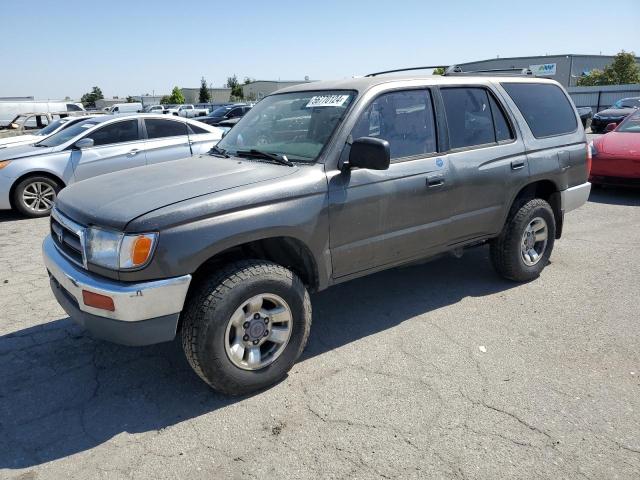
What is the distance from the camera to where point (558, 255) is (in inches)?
225

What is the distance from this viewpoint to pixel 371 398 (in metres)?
3.06

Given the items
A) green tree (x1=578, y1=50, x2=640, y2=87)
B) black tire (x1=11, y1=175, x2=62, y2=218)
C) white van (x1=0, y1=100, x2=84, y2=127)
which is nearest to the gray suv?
black tire (x1=11, y1=175, x2=62, y2=218)

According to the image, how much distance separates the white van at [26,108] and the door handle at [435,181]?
3203 centimetres

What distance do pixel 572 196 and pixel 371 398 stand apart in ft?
10.6

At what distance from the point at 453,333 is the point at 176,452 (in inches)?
86.1

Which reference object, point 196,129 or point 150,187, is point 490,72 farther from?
point 196,129

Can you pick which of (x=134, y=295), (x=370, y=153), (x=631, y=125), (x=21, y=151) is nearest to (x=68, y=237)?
(x=134, y=295)

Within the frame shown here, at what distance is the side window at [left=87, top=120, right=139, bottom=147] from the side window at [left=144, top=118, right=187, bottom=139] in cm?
22

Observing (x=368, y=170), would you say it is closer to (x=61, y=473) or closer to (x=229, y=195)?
(x=229, y=195)

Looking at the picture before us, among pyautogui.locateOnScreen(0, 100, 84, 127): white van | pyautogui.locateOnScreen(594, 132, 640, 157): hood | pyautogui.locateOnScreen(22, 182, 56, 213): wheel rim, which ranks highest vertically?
pyautogui.locateOnScreen(0, 100, 84, 127): white van

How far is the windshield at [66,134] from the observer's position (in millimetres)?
8258

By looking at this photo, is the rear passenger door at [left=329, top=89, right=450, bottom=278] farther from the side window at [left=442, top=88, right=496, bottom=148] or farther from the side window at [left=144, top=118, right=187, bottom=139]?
the side window at [left=144, top=118, right=187, bottom=139]

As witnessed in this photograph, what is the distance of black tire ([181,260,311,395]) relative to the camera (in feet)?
9.32

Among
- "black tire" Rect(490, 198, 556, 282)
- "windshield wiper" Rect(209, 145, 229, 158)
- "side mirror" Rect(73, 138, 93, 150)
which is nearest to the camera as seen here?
"windshield wiper" Rect(209, 145, 229, 158)
